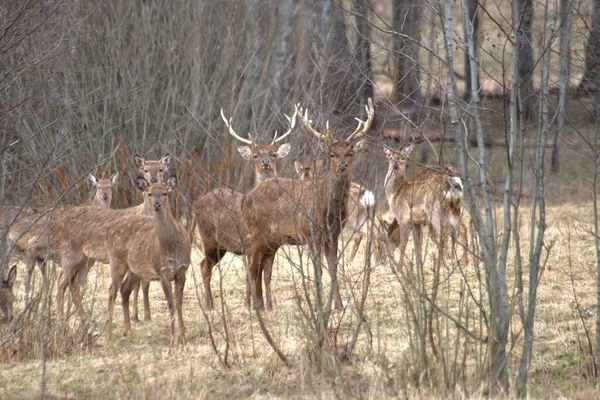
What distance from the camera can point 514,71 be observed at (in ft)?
18.9

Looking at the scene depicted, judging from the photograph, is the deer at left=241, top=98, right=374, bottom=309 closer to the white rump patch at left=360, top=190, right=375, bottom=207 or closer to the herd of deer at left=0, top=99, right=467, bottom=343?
the herd of deer at left=0, top=99, right=467, bottom=343

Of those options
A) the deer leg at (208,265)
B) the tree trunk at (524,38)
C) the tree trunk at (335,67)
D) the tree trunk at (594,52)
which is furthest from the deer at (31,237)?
the tree trunk at (594,52)

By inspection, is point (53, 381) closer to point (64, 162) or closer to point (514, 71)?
point (514, 71)

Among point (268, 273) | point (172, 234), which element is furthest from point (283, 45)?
point (172, 234)

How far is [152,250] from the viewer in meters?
8.73

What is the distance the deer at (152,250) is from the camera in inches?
339

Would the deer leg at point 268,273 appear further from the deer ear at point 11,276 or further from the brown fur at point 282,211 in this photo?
the deer ear at point 11,276

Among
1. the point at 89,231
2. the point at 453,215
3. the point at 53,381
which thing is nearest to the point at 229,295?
the point at 89,231

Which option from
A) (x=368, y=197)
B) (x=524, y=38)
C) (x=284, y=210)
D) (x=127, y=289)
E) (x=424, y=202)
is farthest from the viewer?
(x=424, y=202)

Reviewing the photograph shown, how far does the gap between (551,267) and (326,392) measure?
545 centimetres

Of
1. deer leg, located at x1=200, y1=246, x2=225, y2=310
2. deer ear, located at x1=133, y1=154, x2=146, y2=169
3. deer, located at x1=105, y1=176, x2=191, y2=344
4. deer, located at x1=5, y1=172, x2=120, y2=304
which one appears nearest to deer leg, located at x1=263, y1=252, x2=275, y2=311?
deer leg, located at x1=200, y1=246, x2=225, y2=310

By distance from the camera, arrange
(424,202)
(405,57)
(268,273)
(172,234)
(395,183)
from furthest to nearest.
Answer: (395,183) → (424,202) → (268,273) → (172,234) → (405,57)

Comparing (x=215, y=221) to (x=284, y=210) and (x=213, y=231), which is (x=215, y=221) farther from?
(x=284, y=210)

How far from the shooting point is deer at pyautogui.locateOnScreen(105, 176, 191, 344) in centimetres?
860
